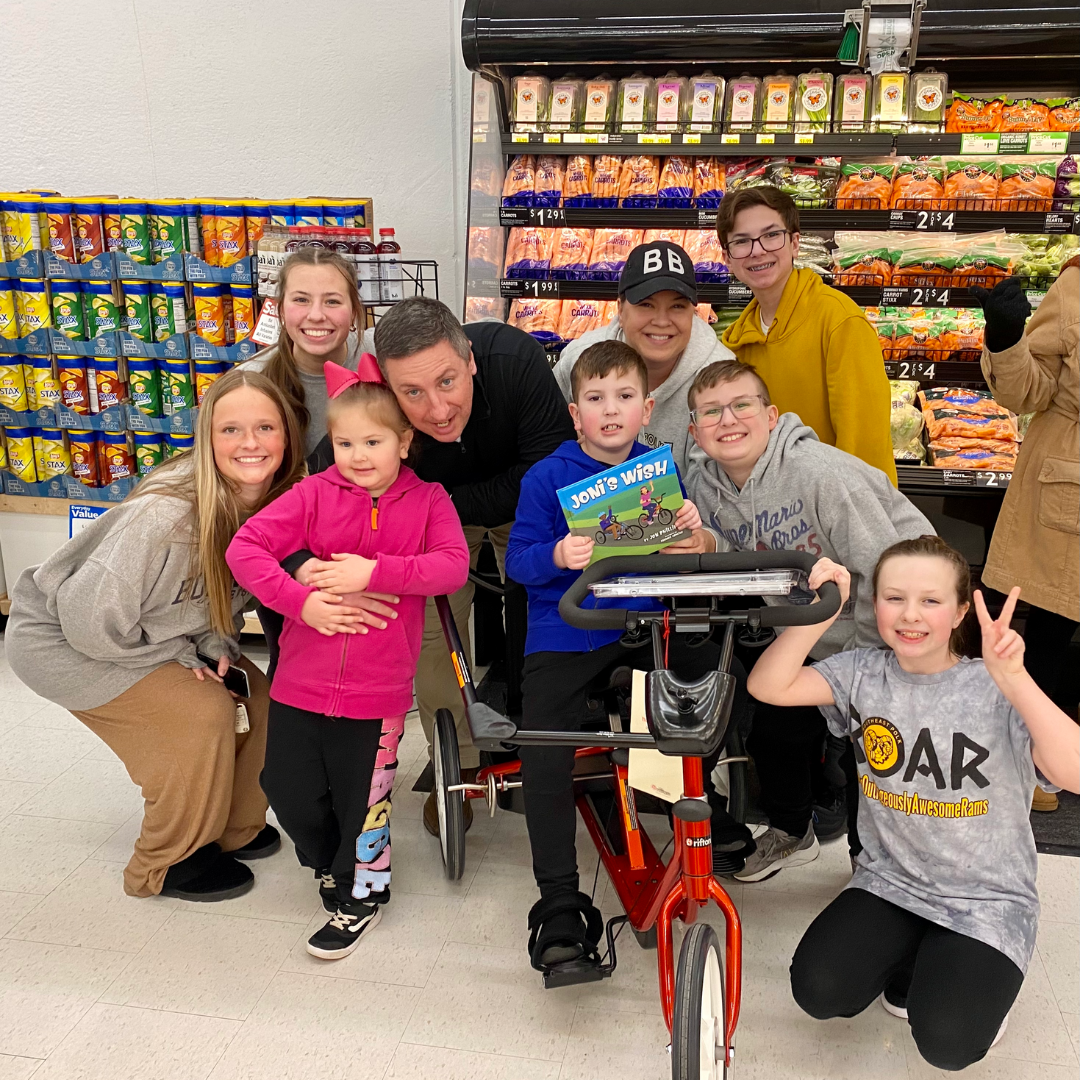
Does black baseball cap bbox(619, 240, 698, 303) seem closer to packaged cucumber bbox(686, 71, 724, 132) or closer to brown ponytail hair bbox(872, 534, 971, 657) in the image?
brown ponytail hair bbox(872, 534, 971, 657)

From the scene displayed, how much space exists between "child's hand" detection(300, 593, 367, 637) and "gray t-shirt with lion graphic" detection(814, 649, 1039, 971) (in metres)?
1.11

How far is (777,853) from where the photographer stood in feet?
8.31

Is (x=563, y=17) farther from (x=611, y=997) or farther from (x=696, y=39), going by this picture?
(x=611, y=997)

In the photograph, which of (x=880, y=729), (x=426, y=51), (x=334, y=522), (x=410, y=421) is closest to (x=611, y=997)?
(x=880, y=729)

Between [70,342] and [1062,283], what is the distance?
135 inches

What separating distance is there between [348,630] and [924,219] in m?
2.38

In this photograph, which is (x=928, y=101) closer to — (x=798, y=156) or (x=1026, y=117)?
(x=1026, y=117)

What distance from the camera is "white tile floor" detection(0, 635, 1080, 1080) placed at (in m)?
1.97

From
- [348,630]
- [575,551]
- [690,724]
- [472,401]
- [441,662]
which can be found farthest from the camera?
[441,662]

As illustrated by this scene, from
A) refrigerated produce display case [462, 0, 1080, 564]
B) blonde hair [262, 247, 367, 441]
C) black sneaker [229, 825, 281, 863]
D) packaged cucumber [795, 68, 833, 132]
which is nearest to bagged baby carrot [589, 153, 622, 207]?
refrigerated produce display case [462, 0, 1080, 564]

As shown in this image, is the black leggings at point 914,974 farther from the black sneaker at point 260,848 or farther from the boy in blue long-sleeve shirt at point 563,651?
the black sneaker at point 260,848

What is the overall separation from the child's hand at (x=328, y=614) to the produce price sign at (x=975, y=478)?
2.01 meters

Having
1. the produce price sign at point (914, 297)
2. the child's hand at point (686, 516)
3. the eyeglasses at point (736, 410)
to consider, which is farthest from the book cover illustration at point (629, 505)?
the produce price sign at point (914, 297)

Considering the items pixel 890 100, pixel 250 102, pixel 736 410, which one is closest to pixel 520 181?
pixel 890 100
